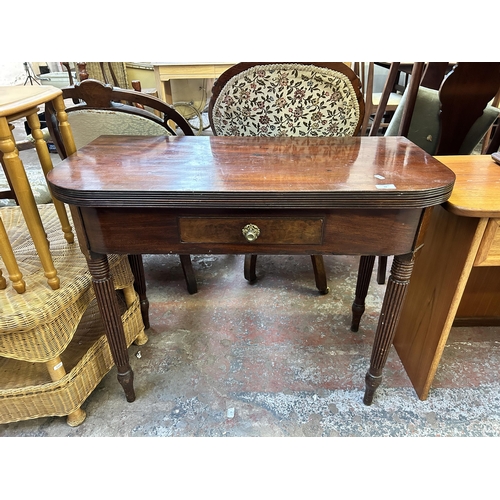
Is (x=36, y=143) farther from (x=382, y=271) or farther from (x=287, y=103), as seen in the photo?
(x=382, y=271)

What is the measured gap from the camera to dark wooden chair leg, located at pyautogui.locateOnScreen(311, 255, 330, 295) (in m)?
1.70

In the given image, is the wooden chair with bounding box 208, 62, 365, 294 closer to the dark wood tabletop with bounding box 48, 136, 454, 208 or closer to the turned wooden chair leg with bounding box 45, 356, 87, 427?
the dark wood tabletop with bounding box 48, 136, 454, 208

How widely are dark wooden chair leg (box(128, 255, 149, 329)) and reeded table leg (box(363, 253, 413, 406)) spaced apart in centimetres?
Answer: 90

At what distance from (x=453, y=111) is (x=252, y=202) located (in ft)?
3.69

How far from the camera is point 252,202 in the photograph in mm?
802

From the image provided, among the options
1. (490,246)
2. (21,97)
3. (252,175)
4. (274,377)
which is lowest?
(274,377)

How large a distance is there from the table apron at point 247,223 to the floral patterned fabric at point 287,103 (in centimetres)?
67

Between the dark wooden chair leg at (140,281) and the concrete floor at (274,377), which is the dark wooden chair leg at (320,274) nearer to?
the concrete floor at (274,377)

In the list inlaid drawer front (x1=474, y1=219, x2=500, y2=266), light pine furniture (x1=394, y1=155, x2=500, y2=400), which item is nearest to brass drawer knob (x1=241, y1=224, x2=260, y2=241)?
light pine furniture (x1=394, y1=155, x2=500, y2=400)

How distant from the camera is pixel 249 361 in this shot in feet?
4.66

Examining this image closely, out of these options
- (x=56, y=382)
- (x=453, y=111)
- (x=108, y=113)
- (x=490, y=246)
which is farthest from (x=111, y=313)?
Result: (x=453, y=111)

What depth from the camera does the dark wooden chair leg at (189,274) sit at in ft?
5.62

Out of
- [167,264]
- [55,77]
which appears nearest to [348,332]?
[167,264]

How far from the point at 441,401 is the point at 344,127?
41.4 inches
